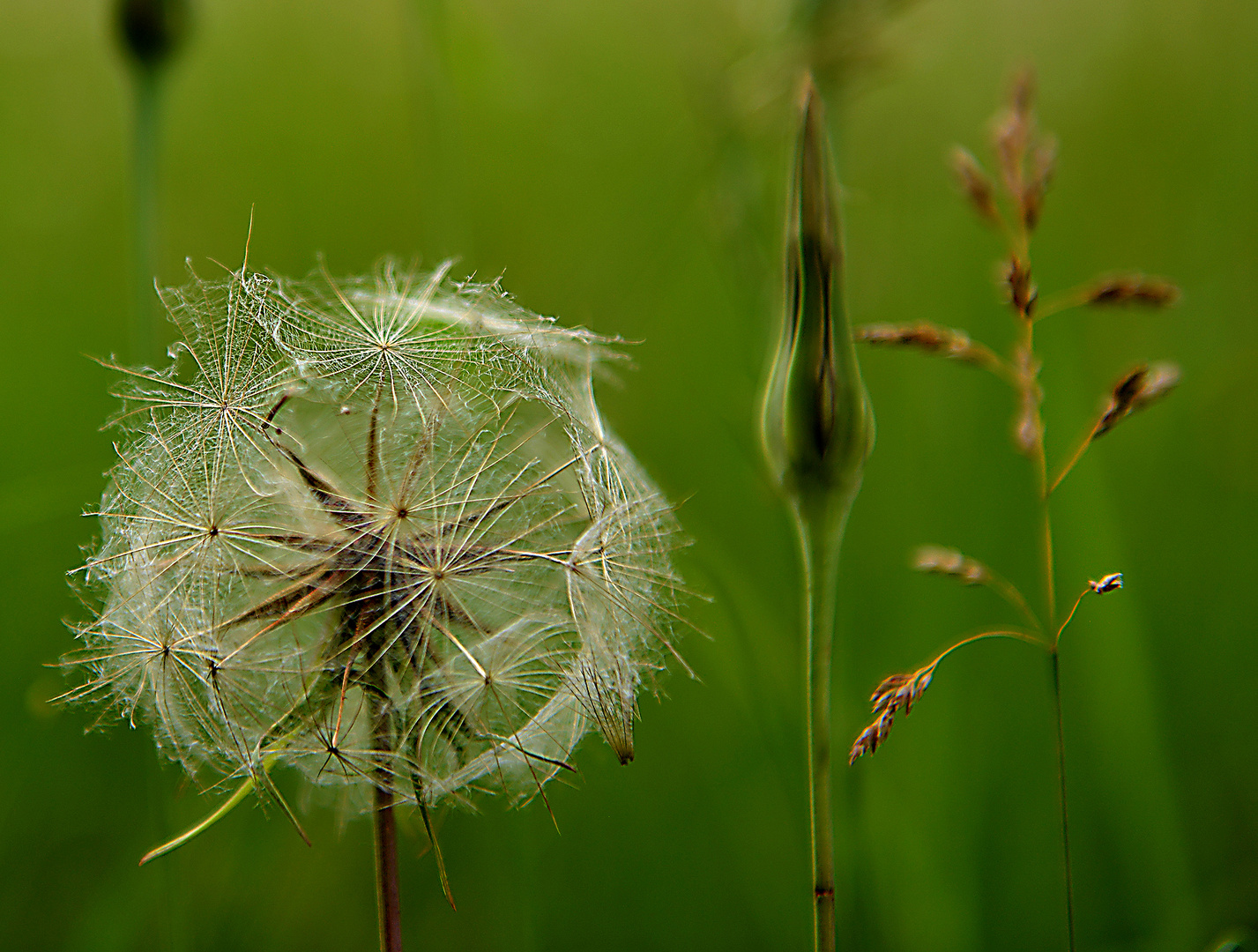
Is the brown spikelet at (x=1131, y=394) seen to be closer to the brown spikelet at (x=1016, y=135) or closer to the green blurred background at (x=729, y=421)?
the brown spikelet at (x=1016, y=135)

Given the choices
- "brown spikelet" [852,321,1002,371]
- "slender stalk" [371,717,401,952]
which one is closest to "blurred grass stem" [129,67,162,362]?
"slender stalk" [371,717,401,952]

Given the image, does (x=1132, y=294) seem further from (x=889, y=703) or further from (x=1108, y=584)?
(x=889, y=703)

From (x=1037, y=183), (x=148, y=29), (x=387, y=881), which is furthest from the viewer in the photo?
(x=148, y=29)

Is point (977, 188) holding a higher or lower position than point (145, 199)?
lower

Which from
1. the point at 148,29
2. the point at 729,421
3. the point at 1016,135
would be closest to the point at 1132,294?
the point at 1016,135

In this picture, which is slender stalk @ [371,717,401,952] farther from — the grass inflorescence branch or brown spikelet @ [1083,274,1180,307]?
brown spikelet @ [1083,274,1180,307]

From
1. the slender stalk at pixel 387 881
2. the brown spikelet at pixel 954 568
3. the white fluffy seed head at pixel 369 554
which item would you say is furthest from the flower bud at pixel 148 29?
the brown spikelet at pixel 954 568

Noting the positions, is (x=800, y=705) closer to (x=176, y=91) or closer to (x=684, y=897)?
(x=684, y=897)
